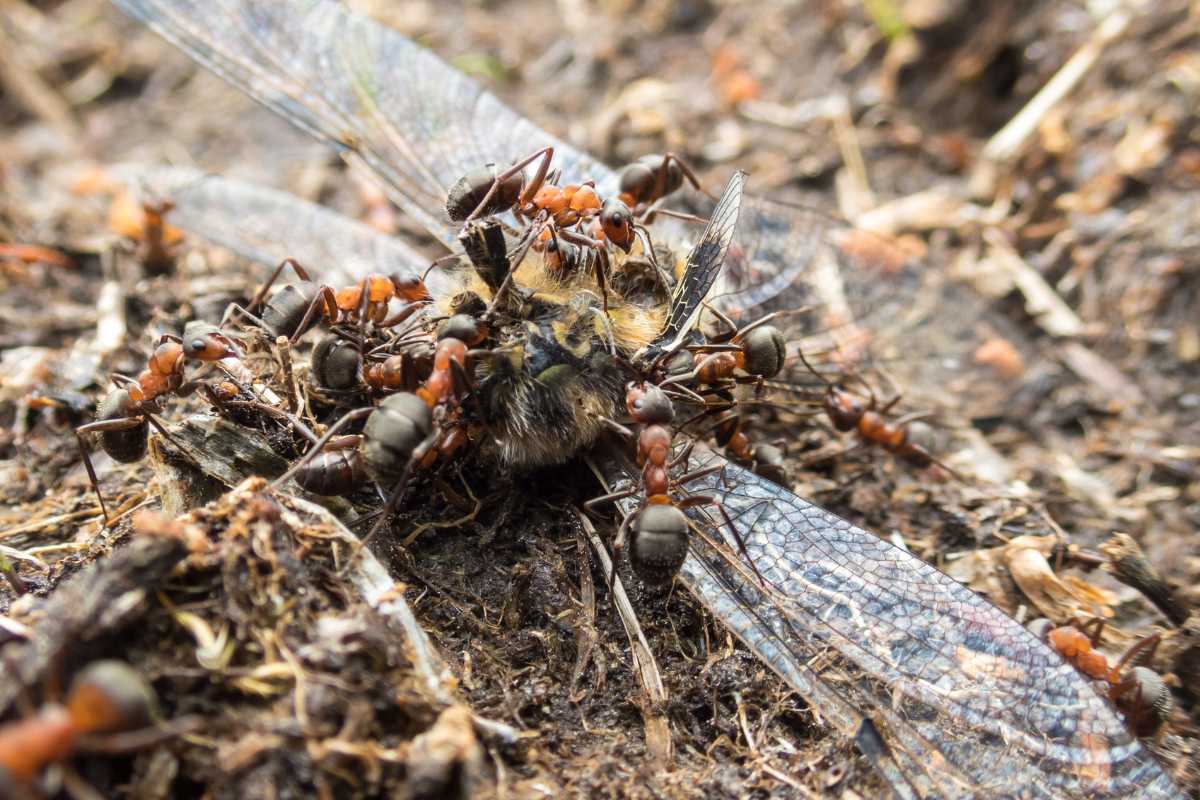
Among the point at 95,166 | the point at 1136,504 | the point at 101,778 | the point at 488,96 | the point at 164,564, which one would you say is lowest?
the point at 1136,504

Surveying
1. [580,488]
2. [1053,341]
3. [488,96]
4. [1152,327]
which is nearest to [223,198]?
[488,96]

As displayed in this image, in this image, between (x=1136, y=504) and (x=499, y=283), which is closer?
(x=499, y=283)

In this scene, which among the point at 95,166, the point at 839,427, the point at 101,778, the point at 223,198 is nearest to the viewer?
the point at 101,778

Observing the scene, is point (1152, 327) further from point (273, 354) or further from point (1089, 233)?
point (273, 354)

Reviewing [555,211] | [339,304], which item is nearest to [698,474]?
[555,211]

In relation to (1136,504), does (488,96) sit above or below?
above

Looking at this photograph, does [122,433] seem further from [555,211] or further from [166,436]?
[555,211]
